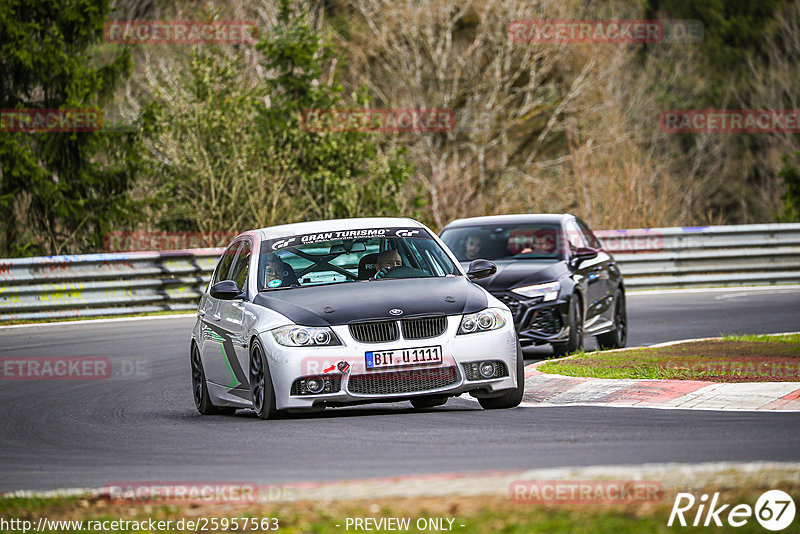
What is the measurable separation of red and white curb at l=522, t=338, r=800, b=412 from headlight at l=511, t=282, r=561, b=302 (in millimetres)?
2858

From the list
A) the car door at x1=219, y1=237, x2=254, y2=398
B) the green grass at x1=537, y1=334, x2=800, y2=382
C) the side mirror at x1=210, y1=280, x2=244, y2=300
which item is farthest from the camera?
the green grass at x1=537, y1=334, x2=800, y2=382

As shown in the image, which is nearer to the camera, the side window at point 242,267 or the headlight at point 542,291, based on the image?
the side window at point 242,267

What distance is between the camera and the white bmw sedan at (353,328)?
396 inches

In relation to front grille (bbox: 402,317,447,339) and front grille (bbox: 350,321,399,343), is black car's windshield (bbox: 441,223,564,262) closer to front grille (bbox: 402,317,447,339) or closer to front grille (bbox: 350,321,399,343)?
front grille (bbox: 402,317,447,339)

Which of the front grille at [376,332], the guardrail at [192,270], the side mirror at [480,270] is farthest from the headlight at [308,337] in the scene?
the guardrail at [192,270]

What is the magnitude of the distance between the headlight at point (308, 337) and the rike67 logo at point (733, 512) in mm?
4361

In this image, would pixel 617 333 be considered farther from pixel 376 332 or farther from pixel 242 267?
pixel 376 332

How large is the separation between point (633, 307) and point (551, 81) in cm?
2702

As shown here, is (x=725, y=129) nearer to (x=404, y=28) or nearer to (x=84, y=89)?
(x=404, y=28)

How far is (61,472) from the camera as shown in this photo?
8188 millimetres

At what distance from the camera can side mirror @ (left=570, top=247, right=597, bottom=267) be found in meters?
16.0

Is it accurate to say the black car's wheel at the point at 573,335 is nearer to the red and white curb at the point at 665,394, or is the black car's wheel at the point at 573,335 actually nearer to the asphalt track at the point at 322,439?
the red and white curb at the point at 665,394

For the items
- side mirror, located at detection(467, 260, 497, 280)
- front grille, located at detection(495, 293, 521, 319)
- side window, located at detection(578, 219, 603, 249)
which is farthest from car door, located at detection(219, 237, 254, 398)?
side window, located at detection(578, 219, 603, 249)

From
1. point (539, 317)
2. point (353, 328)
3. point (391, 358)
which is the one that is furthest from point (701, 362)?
point (353, 328)
